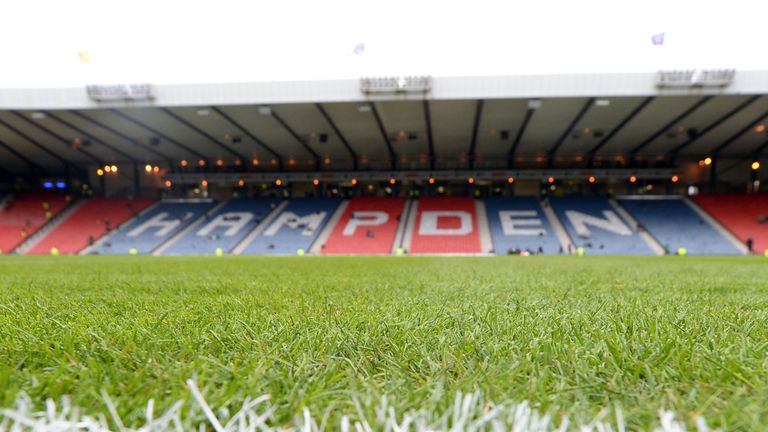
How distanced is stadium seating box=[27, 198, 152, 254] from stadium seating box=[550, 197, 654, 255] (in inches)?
1360

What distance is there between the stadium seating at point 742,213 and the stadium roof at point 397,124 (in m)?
3.36

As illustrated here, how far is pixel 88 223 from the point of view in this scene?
2933 centimetres

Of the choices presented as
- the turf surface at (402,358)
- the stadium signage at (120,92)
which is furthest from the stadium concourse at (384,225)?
the turf surface at (402,358)

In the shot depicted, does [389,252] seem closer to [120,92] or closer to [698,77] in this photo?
[120,92]

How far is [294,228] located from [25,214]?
75.3ft

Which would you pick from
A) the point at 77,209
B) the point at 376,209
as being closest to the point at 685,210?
the point at 376,209

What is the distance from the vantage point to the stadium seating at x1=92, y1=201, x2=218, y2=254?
2562 centimetres

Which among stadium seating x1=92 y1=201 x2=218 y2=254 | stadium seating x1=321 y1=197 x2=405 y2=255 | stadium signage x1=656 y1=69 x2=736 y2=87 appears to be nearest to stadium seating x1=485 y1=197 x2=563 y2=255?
stadium seating x1=321 y1=197 x2=405 y2=255

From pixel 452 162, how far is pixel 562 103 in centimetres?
1259

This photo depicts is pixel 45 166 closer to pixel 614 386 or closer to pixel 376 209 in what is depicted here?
pixel 376 209

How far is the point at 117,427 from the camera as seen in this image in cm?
62

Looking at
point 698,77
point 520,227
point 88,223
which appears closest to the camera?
point 698,77

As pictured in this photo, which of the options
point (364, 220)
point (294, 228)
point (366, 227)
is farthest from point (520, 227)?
point (294, 228)

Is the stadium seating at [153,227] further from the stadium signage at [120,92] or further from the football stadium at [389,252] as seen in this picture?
the stadium signage at [120,92]
